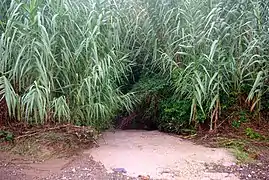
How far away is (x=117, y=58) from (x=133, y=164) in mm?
1341

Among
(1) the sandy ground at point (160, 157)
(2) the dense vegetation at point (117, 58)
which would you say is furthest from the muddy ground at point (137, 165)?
(2) the dense vegetation at point (117, 58)

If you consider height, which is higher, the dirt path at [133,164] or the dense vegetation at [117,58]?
the dense vegetation at [117,58]

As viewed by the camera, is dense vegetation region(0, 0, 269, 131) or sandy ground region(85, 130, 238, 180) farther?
dense vegetation region(0, 0, 269, 131)

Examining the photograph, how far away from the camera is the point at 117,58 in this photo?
3875 mm

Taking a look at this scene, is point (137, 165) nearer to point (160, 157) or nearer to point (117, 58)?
point (160, 157)

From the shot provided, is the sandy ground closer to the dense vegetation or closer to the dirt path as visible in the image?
the dirt path

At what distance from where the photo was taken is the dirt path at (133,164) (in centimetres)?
275

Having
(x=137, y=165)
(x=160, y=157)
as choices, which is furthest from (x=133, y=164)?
(x=160, y=157)

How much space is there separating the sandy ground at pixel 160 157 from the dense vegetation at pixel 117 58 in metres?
0.35

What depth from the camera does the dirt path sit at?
275 cm

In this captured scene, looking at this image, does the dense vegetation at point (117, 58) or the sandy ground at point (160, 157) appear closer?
the sandy ground at point (160, 157)

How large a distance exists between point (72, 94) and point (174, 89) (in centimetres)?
121

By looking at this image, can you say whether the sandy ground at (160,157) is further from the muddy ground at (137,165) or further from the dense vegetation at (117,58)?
the dense vegetation at (117,58)

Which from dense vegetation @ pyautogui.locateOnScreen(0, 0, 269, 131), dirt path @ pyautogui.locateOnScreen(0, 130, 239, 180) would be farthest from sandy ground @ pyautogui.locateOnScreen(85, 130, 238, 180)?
dense vegetation @ pyautogui.locateOnScreen(0, 0, 269, 131)
